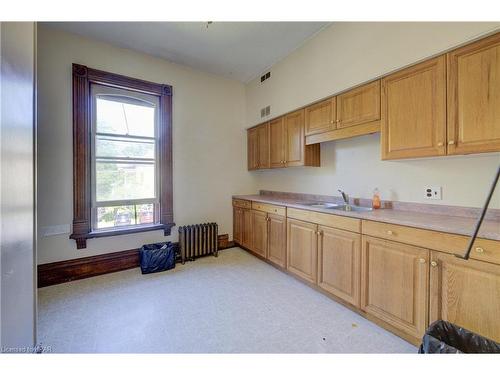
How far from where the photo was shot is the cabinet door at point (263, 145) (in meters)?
3.63

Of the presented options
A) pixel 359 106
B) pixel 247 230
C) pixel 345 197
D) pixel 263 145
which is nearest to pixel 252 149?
pixel 263 145

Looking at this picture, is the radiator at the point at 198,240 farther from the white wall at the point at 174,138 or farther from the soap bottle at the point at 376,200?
the soap bottle at the point at 376,200

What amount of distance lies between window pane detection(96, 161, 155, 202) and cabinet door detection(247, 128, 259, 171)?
1.69m

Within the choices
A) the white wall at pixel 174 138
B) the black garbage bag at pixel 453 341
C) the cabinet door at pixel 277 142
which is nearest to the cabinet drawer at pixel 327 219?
the black garbage bag at pixel 453 341

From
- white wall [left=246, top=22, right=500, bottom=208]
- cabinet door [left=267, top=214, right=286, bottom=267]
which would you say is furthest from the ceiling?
cabinet door [left=267, top=214, right=286, bottom=267]

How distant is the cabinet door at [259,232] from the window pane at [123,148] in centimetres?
186

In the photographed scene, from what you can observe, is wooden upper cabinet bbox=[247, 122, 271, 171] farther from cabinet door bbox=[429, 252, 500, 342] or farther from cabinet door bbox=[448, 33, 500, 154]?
cabinet door bbox=[429, 252, 500, 342]

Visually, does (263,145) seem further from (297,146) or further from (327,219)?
(327,219)

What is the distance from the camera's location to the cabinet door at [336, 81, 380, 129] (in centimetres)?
209

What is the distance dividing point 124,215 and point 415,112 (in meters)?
3.63

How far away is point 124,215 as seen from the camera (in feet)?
10.4

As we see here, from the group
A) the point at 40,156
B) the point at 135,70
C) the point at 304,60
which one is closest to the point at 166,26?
the point at 135,70

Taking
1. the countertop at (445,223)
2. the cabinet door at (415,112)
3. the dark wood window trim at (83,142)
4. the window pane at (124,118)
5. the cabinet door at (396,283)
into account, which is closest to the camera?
the countertop at (445,223)

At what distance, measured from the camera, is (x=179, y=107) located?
3494 mm
